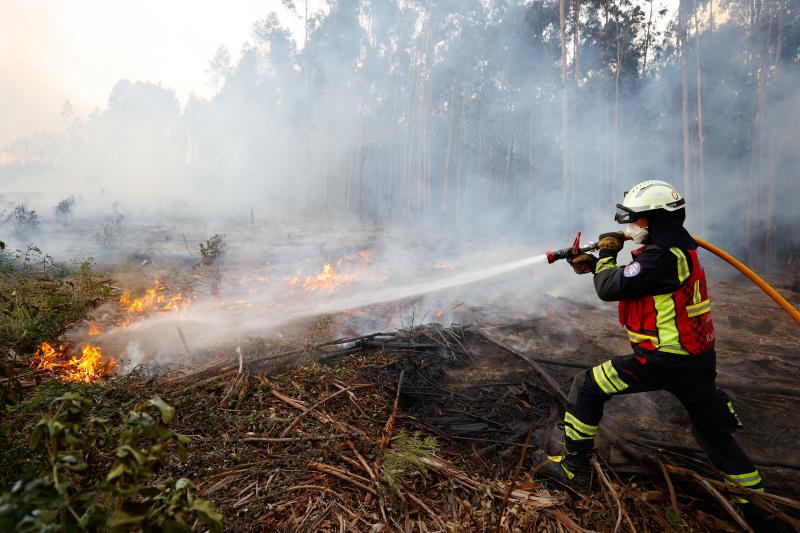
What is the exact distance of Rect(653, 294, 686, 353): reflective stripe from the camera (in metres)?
2.64

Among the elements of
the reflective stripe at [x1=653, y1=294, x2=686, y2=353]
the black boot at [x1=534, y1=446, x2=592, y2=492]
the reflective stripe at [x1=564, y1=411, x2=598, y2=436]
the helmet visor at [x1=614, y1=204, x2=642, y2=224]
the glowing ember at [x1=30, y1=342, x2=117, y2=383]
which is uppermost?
the helmet visor at [x1=614, y1=204, x2=642, y2=224]

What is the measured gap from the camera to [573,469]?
2.85 m

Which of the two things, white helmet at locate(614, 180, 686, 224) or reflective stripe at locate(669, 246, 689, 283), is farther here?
white helmet at locate(614, 180, 686, 224)

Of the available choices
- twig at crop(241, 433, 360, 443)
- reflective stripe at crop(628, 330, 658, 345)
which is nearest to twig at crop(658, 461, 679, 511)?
reflective stripe at crop(628, 330, 658, 345)

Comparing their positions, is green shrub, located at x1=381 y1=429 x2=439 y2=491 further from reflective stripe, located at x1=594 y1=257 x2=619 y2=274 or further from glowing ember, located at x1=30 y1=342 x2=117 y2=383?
glowing ember, located at x1=30 y1=342 x2=117 y2=383

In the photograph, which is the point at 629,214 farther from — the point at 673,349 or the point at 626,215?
the point at 673,349

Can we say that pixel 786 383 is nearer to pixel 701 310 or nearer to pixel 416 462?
pixel 701 310

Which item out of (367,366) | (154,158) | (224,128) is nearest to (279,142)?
(224,128)

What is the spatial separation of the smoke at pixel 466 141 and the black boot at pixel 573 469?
16.8 ft

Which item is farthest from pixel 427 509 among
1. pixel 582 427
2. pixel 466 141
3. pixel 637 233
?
pixel 466 141

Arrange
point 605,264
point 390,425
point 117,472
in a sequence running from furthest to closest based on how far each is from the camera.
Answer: point 390,425 < point 605,264 < point 117,472

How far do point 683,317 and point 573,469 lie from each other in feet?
4.70

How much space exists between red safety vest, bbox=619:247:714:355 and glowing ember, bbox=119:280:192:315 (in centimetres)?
812

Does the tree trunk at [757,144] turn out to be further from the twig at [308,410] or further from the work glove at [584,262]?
the twig at [308,410]
